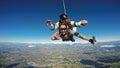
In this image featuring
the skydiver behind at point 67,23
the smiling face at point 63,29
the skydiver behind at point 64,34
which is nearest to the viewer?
the skydiver behind at point 67,23

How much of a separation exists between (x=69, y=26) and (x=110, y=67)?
7700 inches

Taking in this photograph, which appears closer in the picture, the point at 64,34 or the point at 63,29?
the point at 63,29

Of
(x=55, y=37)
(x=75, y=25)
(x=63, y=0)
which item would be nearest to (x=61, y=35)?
(x=55, y=37)

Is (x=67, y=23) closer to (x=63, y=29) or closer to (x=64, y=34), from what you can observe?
(x=63, y=29)

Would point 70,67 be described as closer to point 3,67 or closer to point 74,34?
point 3,67

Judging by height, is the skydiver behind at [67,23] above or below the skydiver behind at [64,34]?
above

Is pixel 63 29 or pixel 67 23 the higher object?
pixel 67 23

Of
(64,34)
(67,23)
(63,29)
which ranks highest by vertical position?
(67,23)

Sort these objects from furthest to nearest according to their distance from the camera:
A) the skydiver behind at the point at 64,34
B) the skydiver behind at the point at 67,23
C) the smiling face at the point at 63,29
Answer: the skydiver behind at the point at 64,34
the smiling face at the point at 63,29
the skydiver behind at the point at 67,23

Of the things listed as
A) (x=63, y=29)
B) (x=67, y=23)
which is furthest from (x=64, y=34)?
(x=67, y=23)

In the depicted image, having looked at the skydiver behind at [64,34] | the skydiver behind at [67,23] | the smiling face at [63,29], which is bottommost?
the skydiver behind at [64,34]

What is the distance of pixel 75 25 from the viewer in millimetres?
8875

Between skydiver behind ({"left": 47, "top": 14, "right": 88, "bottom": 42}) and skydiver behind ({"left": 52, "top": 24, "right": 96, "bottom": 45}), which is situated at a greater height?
skydiver behind ({"left": 47, "top": 14, "right": 88, "bottom": 42})

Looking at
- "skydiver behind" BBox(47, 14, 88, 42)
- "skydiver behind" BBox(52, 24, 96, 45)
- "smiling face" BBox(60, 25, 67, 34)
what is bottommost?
Answer: "skydiver behind" BBox(52, 24, 96, 45)
